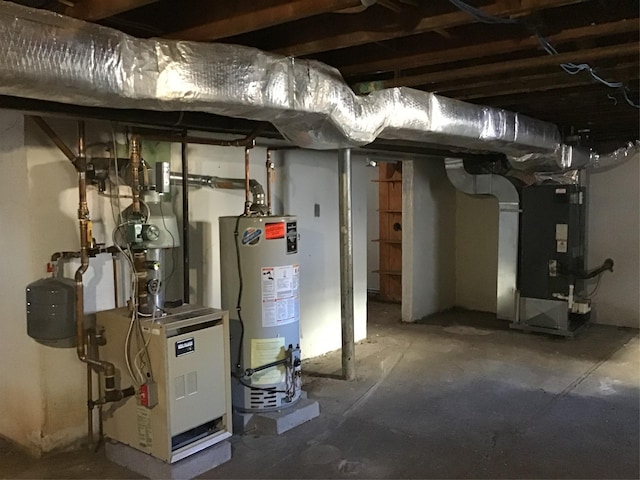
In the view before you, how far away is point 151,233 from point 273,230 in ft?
2.27

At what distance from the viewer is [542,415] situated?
11.1 ft

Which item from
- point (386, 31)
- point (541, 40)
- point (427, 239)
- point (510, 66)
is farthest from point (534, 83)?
point (427, 239)

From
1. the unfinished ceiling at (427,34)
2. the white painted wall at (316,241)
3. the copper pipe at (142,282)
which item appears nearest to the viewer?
the unfinished ceiling at (427,34)

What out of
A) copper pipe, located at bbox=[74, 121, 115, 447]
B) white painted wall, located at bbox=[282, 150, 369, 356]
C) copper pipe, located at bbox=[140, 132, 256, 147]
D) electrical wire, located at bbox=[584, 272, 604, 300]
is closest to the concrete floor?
white painted wall, located at bbox=[282, 150, 369, 356]

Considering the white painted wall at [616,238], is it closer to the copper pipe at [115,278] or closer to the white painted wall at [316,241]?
the white painted wall at [316,241]

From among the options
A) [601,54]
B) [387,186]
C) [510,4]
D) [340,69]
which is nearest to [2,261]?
[340,69]

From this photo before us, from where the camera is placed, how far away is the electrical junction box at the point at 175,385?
2.63 meters

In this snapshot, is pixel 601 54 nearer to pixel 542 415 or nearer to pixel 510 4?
pixel 510 4

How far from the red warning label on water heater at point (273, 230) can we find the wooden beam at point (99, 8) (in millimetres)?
1490

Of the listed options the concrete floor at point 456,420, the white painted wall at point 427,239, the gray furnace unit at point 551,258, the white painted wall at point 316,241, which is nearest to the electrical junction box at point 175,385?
the concrete floor at point 456,420

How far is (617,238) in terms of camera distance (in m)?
5.61

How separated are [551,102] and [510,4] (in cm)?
198

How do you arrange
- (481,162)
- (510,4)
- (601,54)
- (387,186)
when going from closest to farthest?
(510,4)
(601,54)
(481,162)
(387,186)

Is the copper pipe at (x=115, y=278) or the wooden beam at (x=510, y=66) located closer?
the wooden beam at (x=510, y=66)
